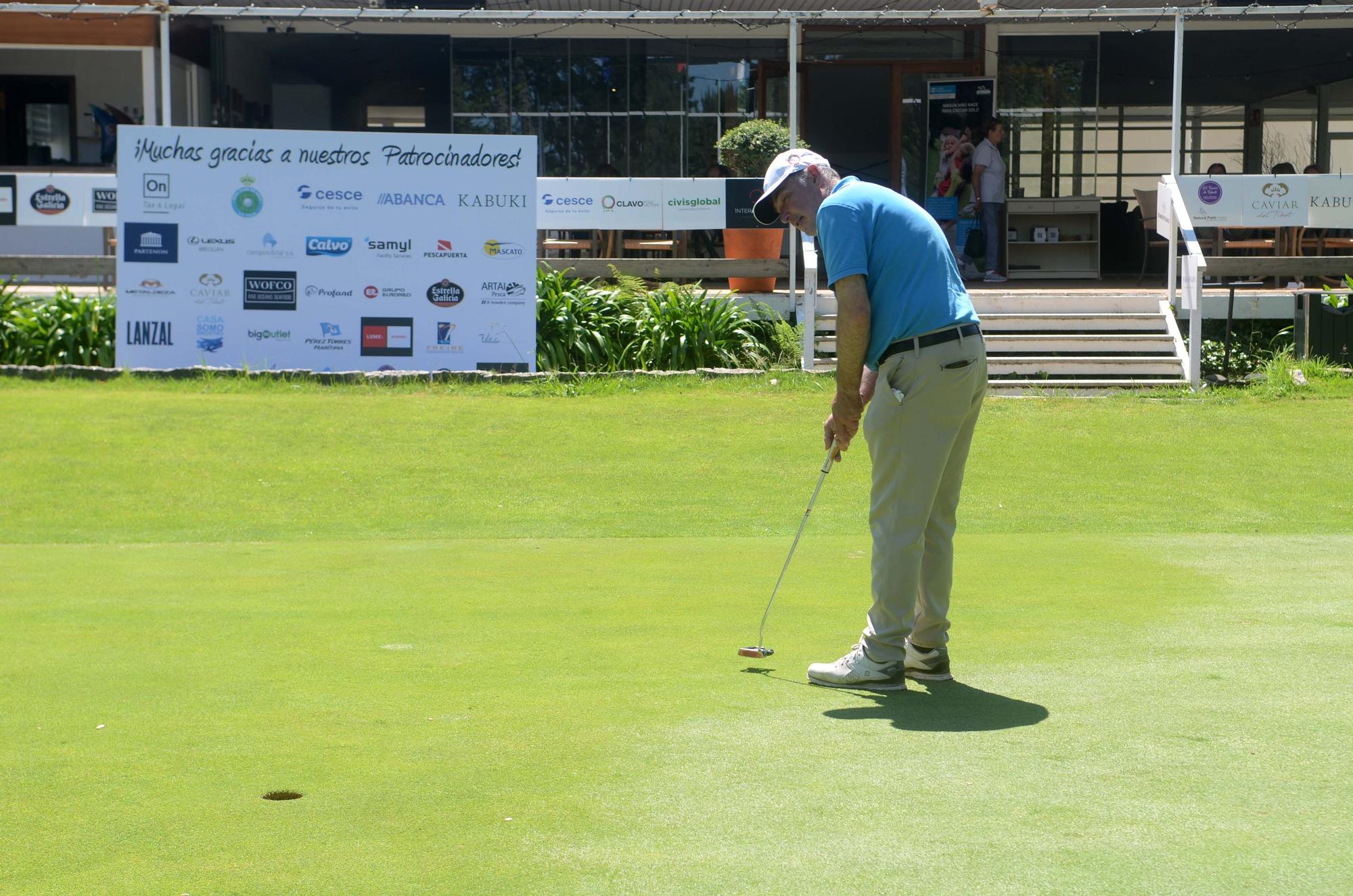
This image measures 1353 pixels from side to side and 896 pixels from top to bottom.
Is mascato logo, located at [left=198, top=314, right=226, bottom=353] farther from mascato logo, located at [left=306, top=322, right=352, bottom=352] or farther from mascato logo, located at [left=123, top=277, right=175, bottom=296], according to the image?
mascato logo, located at [left=306, top=322, right=352, bottom=352]

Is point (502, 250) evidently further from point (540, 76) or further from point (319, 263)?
point (540, 76)

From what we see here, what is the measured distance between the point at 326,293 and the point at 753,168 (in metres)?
5.17

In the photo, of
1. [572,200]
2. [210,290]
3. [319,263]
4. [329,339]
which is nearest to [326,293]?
[319,263]

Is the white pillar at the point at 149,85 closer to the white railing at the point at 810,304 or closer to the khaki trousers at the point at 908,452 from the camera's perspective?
the white railing at the point at 810,304

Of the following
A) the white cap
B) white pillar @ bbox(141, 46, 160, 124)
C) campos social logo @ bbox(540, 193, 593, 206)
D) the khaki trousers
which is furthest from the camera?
white pillar @ bbox(141, 46, 160, 124)

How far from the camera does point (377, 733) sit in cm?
412

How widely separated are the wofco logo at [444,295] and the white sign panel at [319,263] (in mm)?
13

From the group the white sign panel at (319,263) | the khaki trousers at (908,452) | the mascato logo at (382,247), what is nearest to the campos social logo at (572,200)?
the white sign panel at (319,263)

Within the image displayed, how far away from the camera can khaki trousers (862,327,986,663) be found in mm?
4672

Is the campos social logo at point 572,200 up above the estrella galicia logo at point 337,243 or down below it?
above

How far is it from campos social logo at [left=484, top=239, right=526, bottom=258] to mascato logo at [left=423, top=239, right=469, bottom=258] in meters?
0.23

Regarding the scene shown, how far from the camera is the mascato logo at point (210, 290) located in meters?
14.6

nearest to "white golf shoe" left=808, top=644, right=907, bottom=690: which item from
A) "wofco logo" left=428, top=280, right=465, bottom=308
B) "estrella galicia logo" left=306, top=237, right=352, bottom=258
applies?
"wofco logo" left=428, top=280, right=465, bottom=308

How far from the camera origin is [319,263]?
14633 mm
